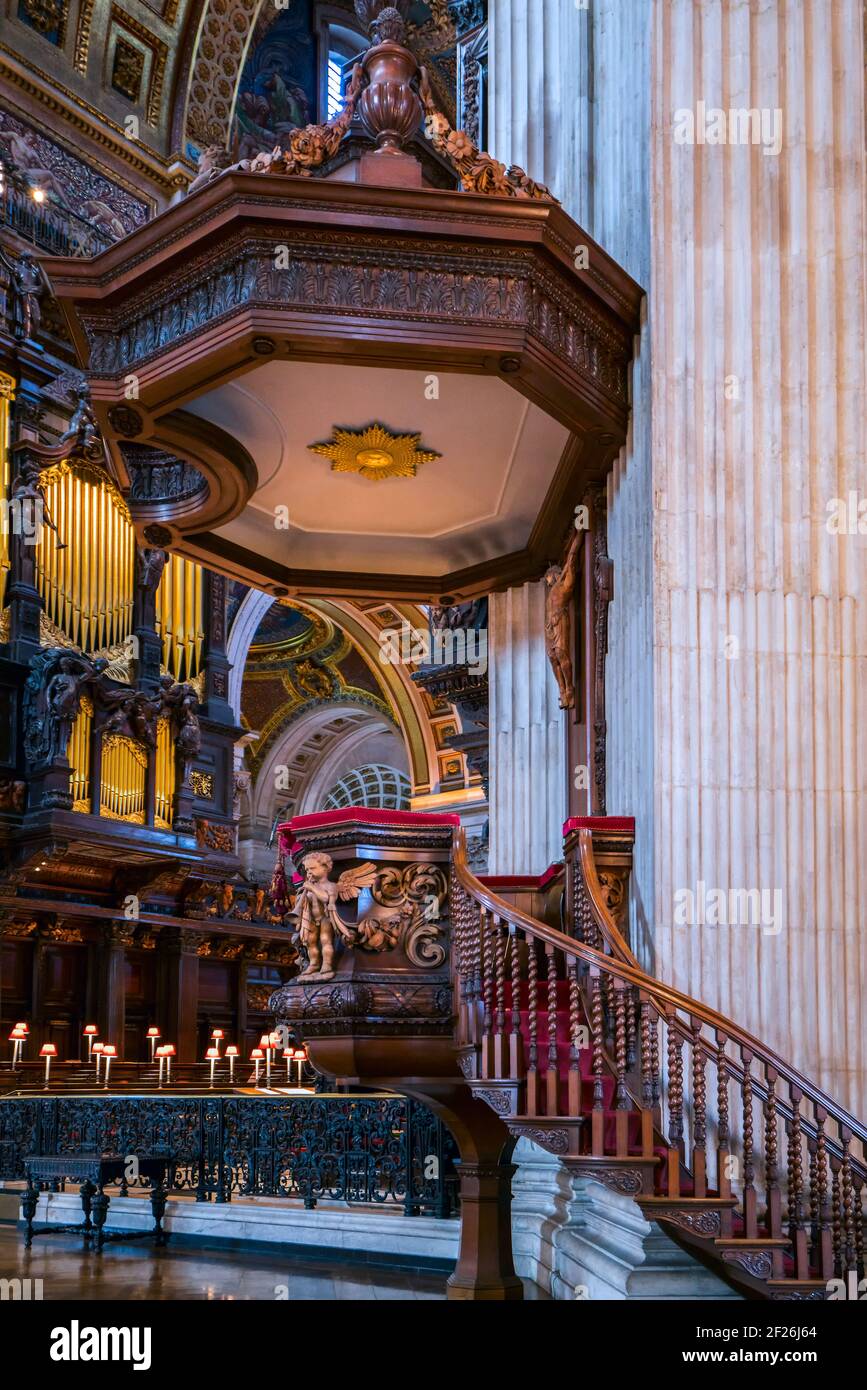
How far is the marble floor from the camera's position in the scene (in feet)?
23.9

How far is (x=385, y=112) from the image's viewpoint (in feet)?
22.1

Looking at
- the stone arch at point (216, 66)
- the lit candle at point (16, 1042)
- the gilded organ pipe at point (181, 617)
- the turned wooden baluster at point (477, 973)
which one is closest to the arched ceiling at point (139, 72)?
the stone arch at point (216, 66)

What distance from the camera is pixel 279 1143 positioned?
933 cm

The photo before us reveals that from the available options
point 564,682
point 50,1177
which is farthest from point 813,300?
point 50,1177

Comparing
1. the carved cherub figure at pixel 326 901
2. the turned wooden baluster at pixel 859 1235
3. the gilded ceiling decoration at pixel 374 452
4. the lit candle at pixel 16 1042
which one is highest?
the gilded ceiling decoration at pixel 374 452

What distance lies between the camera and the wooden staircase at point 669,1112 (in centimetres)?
483

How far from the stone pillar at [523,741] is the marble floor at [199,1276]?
8.57 feet

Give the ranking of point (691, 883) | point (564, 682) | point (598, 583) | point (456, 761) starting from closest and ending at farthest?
point (691, 883)
point (598, 583)
point (564, 682)
point (456, 761)

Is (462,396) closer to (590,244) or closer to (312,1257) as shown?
(590,244)

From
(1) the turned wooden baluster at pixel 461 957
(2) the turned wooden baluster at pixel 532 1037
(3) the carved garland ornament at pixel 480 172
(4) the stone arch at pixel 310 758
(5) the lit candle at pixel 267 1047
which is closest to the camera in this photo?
(2) the turned wooden baluster at pixel 532 1037

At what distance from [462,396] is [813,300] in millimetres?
1717

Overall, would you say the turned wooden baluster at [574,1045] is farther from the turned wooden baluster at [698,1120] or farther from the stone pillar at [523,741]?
the stone pillar at [523,741]

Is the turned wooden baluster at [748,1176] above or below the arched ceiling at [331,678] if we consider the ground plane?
below

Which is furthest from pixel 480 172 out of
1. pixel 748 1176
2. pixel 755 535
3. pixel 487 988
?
pixel 748 1176
